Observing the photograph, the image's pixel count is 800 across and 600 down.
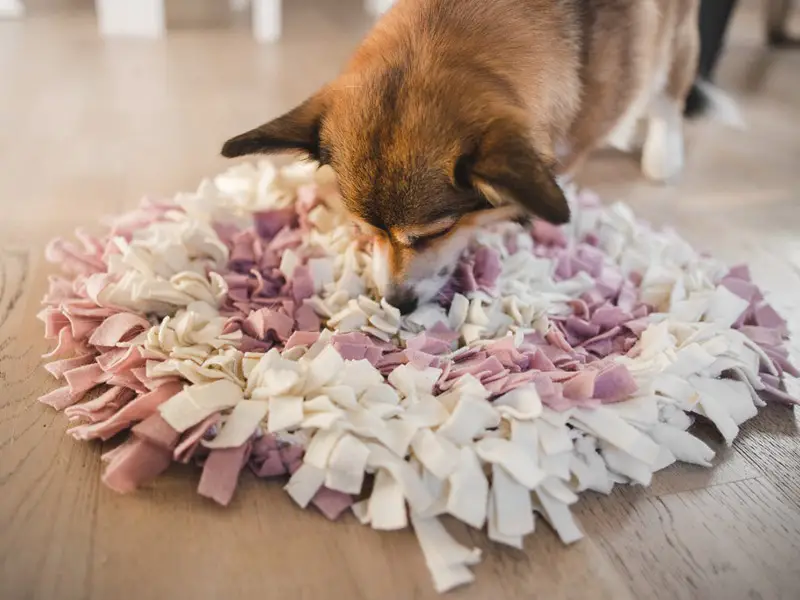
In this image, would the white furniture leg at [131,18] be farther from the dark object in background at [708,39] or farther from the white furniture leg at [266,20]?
the dark object in background at [708,39]

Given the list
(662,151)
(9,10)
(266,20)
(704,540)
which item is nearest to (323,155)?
(704,540)

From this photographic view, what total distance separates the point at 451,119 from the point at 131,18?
2.49m

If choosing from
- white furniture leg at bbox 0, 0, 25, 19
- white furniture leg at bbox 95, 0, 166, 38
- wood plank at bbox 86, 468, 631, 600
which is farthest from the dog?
white furniture leg at bbox 0, 0, 25, 19

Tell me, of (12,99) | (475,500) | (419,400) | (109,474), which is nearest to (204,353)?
(109,474)

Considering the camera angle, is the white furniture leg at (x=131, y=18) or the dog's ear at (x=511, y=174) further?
the white furniture leg at (x=131, y=18)

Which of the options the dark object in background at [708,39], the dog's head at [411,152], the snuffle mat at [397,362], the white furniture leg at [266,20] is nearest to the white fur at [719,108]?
the dark object in background at [708,39]

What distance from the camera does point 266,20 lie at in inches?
130

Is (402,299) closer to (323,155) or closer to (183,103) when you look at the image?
(323,155)

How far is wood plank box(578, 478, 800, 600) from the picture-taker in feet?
3.58

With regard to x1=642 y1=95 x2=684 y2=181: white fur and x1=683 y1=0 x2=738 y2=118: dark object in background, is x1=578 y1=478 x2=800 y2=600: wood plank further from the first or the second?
x1=683 y1=0 x2=738 y2=118: dark object in background

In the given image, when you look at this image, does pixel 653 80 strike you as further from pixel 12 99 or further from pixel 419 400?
pixel 12 99

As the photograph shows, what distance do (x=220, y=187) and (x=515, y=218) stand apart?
2.81ft

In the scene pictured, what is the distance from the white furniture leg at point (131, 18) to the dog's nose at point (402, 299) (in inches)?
92.9

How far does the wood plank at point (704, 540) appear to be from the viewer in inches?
42.9
